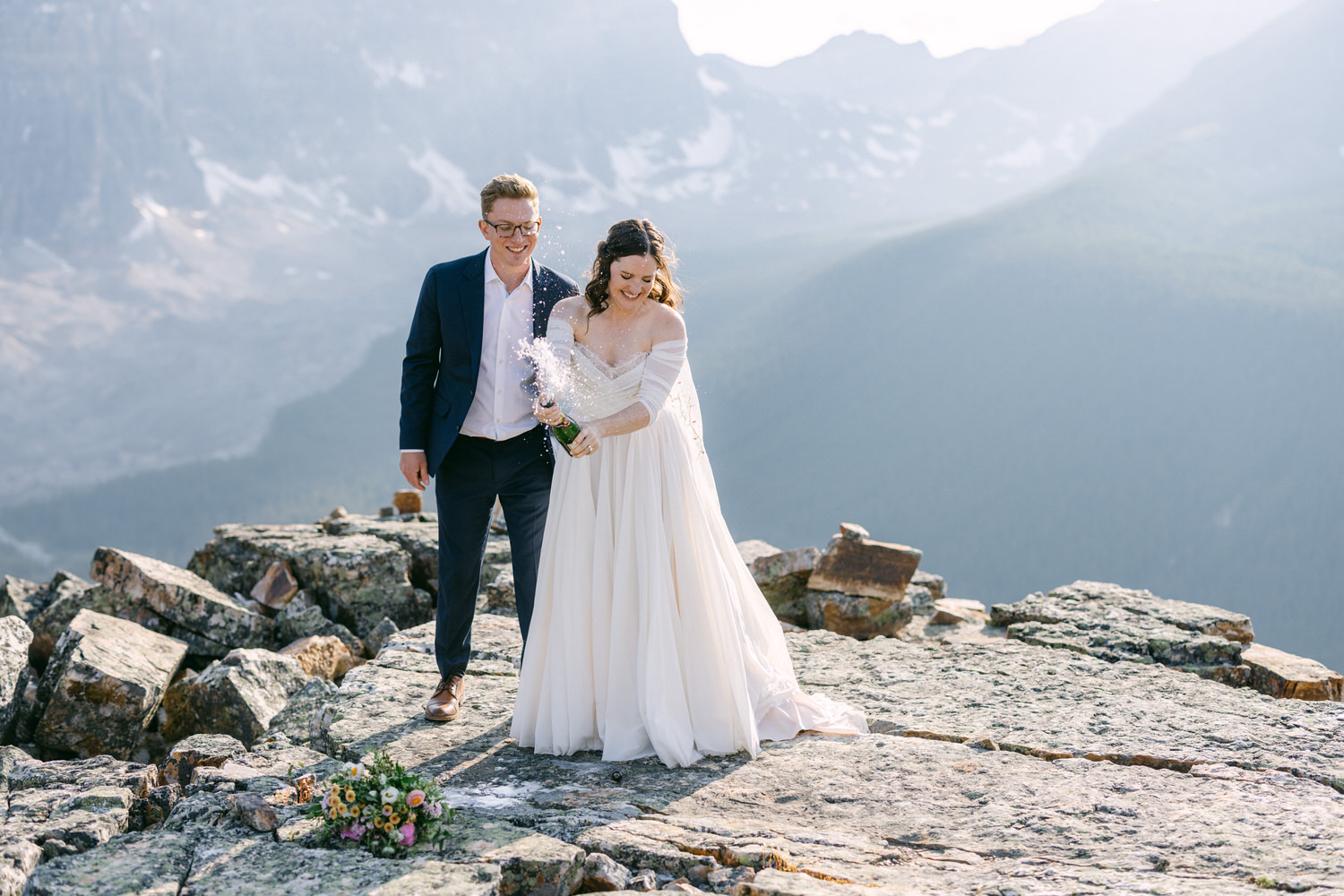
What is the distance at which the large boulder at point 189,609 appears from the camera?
5.70m

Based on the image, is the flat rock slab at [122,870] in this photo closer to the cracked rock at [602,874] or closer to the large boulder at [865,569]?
the cracked rock at [602,874]

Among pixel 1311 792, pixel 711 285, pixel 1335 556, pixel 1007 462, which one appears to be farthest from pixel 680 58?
pixel 1311 792

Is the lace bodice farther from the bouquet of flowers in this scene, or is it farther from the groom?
the bouquet of flowers

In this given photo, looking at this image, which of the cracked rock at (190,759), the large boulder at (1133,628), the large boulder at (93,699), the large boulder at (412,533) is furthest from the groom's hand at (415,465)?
the large boulder at (1133,628)

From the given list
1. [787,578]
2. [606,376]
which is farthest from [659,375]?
[787,578]

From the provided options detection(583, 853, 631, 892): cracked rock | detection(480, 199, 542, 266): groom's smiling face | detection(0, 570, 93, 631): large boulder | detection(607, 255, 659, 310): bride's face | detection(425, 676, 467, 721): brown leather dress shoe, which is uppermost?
detection(480, 199, 542, 266): groom's smiling face

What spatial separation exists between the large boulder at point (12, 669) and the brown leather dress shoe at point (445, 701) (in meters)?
2.54

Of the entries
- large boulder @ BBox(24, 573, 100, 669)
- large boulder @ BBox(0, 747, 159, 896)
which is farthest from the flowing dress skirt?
large boulder @ BBox(24, 573, 100, 669)

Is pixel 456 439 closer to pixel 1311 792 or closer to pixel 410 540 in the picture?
pixel 1311 792

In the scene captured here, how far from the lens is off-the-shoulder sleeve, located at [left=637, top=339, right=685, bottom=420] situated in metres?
2.84

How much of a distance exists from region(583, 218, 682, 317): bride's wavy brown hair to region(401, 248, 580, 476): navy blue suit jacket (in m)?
0.35

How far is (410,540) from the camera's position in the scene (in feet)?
22.8

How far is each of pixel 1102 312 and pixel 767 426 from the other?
13792 mm

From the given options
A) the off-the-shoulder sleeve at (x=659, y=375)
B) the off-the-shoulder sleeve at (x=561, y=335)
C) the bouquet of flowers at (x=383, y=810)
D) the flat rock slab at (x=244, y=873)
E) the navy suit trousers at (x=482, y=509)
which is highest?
the off-the-shoulder sleeve at (x=561, y=335)
